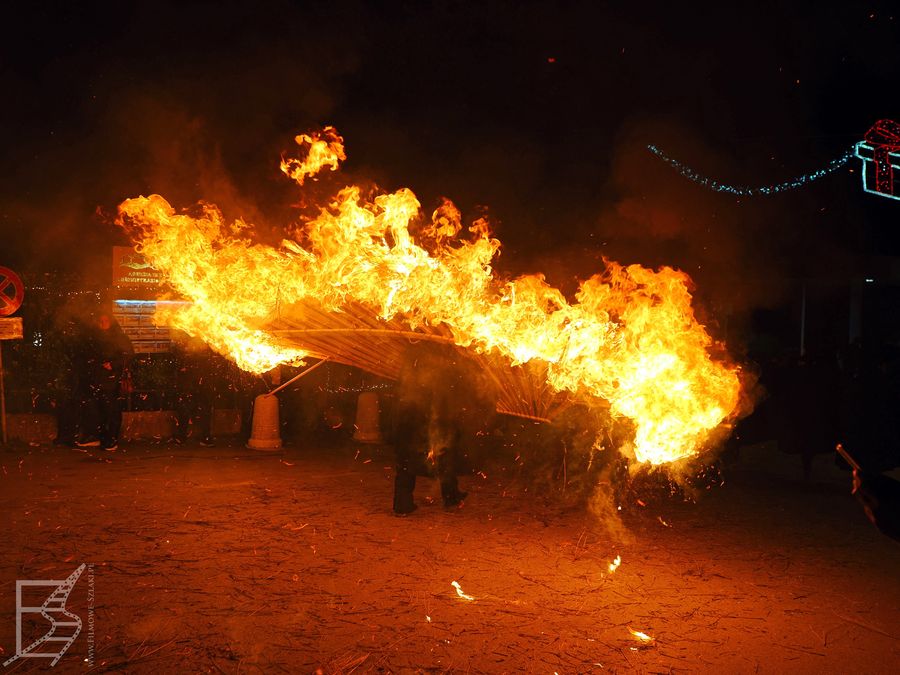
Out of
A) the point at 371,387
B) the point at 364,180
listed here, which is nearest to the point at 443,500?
the point at 371,387

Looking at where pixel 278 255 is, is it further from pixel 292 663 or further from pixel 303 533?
pixel 292 663

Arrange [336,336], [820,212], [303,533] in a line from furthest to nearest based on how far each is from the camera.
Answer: [820,212], [336,336], [303,533]

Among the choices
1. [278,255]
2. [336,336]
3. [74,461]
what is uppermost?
[278,255]

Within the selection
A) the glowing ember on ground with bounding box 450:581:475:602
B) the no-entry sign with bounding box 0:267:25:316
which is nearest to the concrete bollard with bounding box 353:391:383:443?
the no-entry sign with bounding box 0:267:25:316

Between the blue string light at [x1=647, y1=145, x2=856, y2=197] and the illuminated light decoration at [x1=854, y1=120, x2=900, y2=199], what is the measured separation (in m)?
0.62

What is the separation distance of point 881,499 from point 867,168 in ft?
59.7

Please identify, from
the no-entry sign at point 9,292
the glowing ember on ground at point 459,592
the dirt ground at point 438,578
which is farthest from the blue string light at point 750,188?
the glowing ember on ground at point 459,592

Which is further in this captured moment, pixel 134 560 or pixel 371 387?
pixel 371 387

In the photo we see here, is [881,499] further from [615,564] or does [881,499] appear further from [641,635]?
[615,564]

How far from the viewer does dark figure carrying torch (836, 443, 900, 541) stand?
10.5 feet

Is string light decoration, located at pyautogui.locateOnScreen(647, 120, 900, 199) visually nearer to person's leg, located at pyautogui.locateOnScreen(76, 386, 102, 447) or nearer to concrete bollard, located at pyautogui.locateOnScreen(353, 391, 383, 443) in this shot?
concrete bollard, located at pyautogui.locateOnScreen(353, 391, 383, 443)

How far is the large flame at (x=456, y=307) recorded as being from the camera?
661 cm

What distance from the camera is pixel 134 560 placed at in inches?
213

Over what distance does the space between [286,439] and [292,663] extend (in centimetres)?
794
